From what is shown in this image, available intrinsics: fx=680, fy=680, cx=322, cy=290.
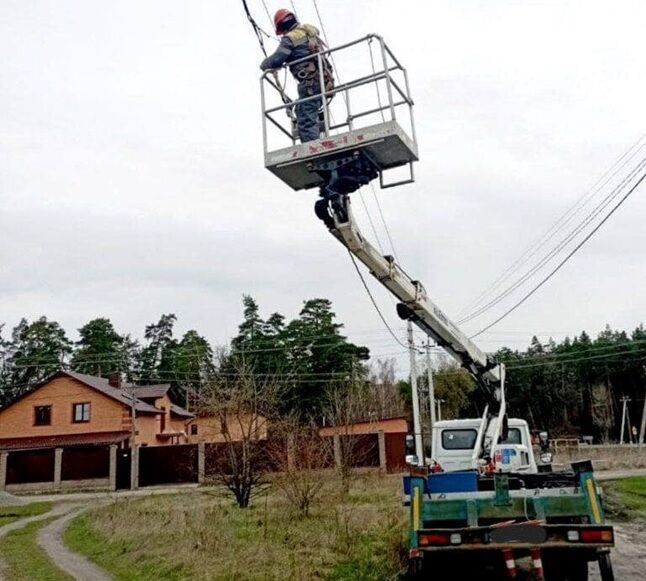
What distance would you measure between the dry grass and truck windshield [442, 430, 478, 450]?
1710 mm

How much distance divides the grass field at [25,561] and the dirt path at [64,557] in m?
0.15

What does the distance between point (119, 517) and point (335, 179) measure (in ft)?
42.5

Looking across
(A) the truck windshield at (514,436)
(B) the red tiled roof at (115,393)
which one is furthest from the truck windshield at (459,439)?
(B) the red tiled roof at (115,393)

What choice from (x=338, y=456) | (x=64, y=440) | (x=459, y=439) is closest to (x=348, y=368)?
(x=64, y=440)

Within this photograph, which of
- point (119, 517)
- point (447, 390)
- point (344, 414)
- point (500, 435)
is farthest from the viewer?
point (447, 390)

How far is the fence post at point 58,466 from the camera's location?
3791 centimetres

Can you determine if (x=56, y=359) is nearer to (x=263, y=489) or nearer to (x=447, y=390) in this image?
(x=447, y=390)

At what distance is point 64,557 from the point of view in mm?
13477

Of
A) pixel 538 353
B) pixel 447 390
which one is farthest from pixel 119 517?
pixel 538 353

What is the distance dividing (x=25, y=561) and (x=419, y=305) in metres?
9.28

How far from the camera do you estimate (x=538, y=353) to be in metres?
74.8

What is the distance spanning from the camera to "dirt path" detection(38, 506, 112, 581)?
1107cm

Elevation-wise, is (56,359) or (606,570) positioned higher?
(56,359)

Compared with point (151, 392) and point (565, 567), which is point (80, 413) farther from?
point (565, 567)
